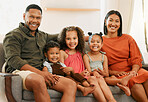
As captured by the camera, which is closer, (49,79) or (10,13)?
(49,79)

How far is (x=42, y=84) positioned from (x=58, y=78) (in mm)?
243

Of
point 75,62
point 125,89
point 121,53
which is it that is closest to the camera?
point 125,89

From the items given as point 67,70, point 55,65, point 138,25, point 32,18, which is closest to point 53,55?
point 55,65

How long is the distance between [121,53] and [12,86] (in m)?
1.31

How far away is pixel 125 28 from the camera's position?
348 cm

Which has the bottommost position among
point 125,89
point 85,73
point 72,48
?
point 125,89

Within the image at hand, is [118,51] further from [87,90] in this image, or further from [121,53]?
[87,90]

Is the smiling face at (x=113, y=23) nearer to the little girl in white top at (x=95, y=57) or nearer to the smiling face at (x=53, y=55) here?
the little girl in white top at (x=95, y=57)

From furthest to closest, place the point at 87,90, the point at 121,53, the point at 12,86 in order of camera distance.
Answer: the point at 121,53 < the point at 87,90 < the point at 12,86

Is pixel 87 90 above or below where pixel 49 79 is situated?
below

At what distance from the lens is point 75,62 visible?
2172 mm

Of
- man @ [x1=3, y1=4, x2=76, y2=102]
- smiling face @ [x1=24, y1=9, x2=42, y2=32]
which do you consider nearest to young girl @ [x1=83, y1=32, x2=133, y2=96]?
man @ [x1=3, y1=4, x2=76, y2=102]

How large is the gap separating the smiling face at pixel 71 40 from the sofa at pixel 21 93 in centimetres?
61

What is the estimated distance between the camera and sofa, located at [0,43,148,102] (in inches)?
61.6
